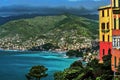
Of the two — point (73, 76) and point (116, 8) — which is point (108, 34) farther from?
point (116, 8)

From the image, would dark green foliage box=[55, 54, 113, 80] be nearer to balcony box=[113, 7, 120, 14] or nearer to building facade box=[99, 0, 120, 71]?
building facade box=[99, 0, 120, 71]

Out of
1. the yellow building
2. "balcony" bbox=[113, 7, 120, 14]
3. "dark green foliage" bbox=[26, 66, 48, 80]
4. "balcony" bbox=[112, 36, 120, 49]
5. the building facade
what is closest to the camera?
"balcony" bbox=[112, 36, 120, 49]

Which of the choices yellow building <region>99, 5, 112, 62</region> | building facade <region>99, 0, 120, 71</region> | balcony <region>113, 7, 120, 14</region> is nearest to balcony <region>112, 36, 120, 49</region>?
building facade <region>99, 0, 120, 71</region>

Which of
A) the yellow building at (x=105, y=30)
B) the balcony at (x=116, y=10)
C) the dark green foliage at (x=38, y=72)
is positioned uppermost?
the balcony at (x=116, y=10)

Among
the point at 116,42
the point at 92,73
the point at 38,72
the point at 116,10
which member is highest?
the point at 116,10

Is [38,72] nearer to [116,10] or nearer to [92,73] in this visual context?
[92,73]

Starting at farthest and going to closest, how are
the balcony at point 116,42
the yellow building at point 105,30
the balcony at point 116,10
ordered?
the yellow building at point 105,30 < the balcony at point 116,10 < the balcony at point 116,42

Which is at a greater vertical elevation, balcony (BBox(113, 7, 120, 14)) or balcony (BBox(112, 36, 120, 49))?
balcony (BBox(113, 7, 120, 14))

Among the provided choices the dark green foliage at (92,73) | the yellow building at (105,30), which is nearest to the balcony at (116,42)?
the dark green foliage at (92,73)

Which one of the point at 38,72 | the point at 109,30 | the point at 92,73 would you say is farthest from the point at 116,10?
the point at 38,72

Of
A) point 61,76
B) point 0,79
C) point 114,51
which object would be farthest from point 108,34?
point 0,79

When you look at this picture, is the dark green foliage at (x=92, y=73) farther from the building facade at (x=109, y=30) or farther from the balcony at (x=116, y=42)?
the balcony at (x=116, y=42)
